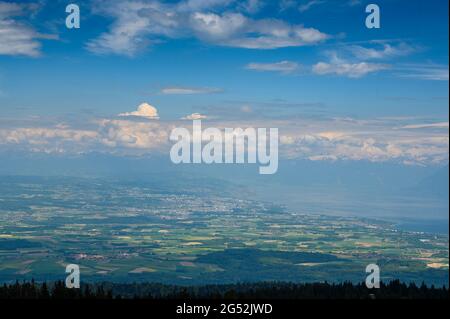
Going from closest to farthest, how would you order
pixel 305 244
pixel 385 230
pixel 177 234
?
pixel 305 244 < pixel 177 234 < pixel 385 230

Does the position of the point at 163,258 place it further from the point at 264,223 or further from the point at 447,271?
the point at 264,223

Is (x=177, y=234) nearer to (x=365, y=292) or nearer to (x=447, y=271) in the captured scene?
(x=447, y=271)

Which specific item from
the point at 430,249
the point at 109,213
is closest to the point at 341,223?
the point at 430,249

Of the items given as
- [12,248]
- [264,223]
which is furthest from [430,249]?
[12,248]
